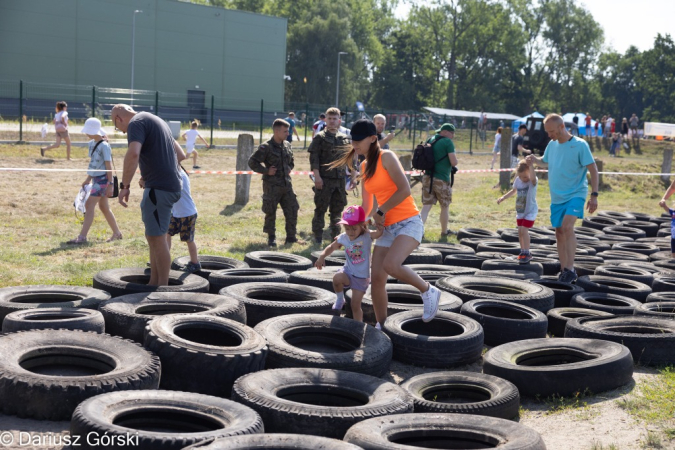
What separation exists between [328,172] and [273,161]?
0.86 metres

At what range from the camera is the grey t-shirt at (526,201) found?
32.0 feet

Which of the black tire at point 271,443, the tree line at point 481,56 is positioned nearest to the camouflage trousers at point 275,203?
the black tire at point 271,443

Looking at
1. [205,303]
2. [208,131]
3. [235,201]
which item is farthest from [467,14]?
[205,303]

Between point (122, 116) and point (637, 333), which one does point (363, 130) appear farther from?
point (637, 333)

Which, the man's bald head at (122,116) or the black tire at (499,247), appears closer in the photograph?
the man's bald head at (122,116)

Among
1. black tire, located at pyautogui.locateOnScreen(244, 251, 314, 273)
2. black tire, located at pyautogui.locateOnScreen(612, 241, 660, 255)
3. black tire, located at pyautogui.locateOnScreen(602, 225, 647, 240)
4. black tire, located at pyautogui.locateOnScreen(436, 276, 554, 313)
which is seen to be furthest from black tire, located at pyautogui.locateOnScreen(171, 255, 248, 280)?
black tire, located at pyautogui.locateOnScreen(602, 225, 647, 240)

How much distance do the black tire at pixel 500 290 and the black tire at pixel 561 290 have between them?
32cm

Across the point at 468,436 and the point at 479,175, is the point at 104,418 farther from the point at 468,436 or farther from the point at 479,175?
the point at 479,175

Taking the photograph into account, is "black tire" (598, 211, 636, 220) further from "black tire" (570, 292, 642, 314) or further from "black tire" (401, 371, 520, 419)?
"black tire" (401, 371, 520, 419)

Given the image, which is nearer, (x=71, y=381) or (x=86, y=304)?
(x=71, y=381)

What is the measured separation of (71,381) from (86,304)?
6.65 feet

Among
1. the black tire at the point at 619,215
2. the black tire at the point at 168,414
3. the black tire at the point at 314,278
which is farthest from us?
the black tire at the point at 619,215

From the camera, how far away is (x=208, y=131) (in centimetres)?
3209

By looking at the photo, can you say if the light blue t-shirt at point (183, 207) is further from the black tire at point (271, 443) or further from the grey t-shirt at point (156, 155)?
the black tire at point (271, 443)
